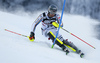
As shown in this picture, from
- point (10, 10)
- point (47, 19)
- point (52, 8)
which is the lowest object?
point (10, 10)

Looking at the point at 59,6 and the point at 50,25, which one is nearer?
the point at 50,25

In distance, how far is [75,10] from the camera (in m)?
14.7

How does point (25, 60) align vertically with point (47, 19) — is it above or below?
below

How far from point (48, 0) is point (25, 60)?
49.3 feet

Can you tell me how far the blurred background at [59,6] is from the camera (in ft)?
48.4

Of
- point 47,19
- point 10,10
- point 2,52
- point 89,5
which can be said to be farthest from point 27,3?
point 2,52

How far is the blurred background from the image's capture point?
14.8m

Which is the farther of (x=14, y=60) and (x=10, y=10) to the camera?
(x=10, y=10)

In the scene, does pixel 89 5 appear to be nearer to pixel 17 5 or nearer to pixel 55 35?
pixel 17 5

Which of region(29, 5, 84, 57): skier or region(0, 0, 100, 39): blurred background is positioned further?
region(0, 0, 100, 39): blurred background

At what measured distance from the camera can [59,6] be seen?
49.8 ft

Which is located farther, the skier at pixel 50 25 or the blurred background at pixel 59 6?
the blurred background at pixel 59 6

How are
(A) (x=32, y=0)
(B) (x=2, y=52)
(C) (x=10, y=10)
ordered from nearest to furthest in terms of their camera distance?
1. (B) (x=2, y=52)
2. (C) (x=10, y=10)
3. (A) (x=32, y=0)

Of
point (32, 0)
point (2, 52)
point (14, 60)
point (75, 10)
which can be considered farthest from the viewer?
point (32, 0)
